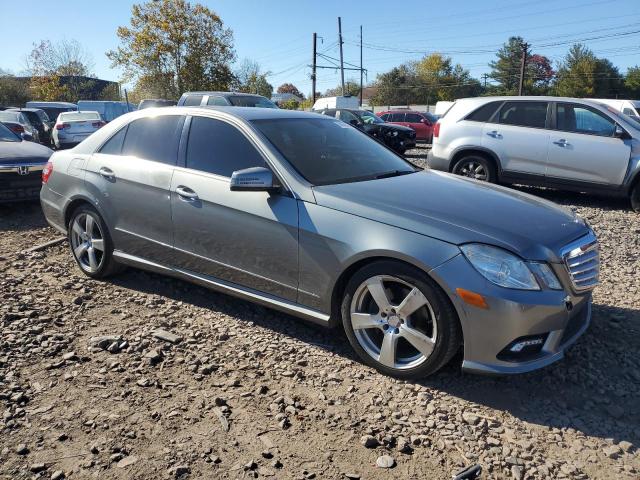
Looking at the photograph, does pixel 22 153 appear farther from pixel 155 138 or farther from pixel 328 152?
pixel 328 152

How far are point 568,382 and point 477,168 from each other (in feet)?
21.7

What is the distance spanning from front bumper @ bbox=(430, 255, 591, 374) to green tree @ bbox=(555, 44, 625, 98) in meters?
73.4

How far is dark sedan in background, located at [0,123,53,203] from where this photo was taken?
7.37 metres

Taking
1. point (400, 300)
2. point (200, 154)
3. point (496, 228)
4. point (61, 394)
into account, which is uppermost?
point (200, 154)

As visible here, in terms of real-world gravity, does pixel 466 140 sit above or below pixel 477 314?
above

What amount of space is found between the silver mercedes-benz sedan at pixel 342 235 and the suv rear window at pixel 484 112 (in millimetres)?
5334

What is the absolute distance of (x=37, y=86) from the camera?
4816cm

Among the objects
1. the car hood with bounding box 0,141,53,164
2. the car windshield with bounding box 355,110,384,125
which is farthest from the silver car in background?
the car hood with bounding box 0,141,53,164

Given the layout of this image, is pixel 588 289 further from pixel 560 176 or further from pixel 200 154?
pixel 560 176

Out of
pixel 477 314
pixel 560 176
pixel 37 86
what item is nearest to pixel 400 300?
pixel 477 314

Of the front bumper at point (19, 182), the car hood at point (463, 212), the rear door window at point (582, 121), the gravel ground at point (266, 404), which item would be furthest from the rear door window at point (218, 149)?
the rear door window at point (582, 121)

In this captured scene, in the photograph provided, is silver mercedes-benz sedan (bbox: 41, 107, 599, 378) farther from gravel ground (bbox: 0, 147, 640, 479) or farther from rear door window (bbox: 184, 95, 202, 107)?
rear door window (bbox: 184, 95, 202, 107)

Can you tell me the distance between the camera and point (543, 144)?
871 cm

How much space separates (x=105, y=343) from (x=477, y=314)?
252 cm
